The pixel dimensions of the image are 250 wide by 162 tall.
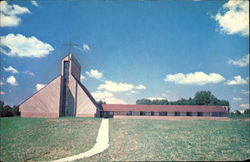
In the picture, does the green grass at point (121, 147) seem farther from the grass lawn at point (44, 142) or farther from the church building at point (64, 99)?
the church building at point (64, 99)

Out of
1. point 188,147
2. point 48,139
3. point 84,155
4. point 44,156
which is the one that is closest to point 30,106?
point 48,139

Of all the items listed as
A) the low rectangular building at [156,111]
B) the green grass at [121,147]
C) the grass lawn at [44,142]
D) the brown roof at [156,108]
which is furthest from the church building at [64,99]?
the green grass at [121,147]

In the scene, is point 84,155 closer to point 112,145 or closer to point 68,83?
point 112,145

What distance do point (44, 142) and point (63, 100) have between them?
13.3m

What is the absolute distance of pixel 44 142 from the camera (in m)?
13.2

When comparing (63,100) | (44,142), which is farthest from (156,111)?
(44,142)

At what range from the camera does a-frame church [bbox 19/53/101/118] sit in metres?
24.5

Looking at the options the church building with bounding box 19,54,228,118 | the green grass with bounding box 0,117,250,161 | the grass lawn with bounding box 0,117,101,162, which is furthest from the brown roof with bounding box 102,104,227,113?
the green grass with bounding box 0,117,250,161

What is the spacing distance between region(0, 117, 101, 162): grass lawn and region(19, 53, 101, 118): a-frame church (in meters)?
6.17

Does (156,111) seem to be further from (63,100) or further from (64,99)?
(63,100)

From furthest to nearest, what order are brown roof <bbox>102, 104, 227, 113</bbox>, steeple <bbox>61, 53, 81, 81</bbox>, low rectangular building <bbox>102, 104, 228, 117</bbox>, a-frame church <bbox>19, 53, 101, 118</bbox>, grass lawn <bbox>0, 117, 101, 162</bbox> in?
1. brown roof <bbox>102, 104, 227, 113</bbox>
2. low rectangular building <bbox>102, 104, 228, 117</bbox>
3. steeple <bbox>61, 53, 81, 81</bbox>
4. a-frame church <bbox>19, 53, 101, 118</bbox>
5. grass lawn <bbox>0, 117, 101, 162</bbox>

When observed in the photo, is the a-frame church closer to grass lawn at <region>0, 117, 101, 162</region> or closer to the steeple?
the steeple

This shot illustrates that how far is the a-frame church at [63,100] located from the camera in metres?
24.5

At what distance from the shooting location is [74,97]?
2586cm
